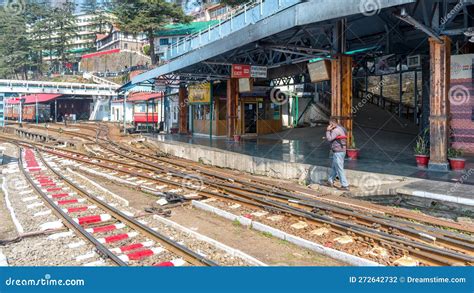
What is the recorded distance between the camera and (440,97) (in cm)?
1002

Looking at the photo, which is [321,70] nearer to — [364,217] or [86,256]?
[364,217]

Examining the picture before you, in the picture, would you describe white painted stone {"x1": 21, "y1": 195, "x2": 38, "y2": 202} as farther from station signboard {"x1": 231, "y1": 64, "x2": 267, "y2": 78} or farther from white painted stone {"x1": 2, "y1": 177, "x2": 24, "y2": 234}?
station signboard {"x1": 231, "y1": 64, "x2": 267, "y2": 78}

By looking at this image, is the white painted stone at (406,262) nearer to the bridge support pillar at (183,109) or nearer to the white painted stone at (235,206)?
the white painted stone at (235,206)

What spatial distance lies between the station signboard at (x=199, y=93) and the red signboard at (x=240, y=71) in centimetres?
707

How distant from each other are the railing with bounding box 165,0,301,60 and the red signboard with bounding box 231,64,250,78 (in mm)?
1736

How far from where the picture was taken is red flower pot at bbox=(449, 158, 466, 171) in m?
10.1

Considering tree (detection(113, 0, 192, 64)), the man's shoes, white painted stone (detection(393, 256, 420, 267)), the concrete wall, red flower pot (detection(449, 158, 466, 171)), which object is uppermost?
tree (detection(113, 0, 192, 64))

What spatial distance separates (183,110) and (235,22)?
8.86 meters

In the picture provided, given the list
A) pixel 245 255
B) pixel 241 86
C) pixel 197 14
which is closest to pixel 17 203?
pixel 245 255

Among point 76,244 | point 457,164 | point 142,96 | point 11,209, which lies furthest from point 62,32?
point 457,164

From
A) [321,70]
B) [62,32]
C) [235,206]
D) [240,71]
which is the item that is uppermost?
[62,32]

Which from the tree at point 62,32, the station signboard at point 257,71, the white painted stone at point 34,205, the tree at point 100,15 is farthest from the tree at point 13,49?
the white painted stone at point 34,205

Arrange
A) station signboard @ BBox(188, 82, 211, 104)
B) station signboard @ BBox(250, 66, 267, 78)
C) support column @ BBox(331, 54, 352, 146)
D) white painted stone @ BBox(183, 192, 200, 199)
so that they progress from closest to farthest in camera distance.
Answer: white painted stone @ BBox(183, 192, 200, 199) → support column @ BBox(331, 54, 352, 146) → station signboard @ BBox(250, 66, 267, 78) → station signboard @ BBox(188, 82, 211, 104)

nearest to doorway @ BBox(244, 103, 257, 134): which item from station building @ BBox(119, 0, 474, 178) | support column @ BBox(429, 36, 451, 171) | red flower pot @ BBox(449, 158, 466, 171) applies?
station building @ BBox(119, 0, 474, 178)
